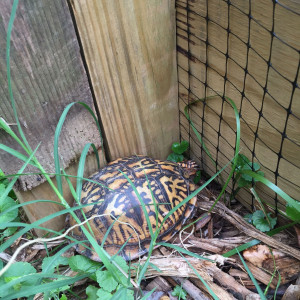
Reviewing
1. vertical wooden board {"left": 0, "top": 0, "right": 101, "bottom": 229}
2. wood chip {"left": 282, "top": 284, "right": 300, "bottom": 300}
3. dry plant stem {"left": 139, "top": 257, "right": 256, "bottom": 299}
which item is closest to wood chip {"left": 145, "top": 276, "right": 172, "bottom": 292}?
dry plant stem {"left": 139, "top": 257, "right": 256, "bottom": 299}

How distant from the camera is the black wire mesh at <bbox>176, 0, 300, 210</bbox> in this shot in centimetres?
95

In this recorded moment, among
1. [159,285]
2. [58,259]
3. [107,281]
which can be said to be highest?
[58,259]

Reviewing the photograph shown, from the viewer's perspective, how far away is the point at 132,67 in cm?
119

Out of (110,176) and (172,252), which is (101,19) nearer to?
(110,176)

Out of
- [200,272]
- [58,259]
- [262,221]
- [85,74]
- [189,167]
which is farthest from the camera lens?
[189,167]

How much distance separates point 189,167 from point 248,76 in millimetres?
571

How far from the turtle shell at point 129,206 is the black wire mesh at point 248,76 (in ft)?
0.86

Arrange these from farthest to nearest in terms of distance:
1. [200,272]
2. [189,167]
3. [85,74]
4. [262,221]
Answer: [189,167]
[262,221]
[200,272]
[85,74]

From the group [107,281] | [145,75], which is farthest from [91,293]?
[145,75]

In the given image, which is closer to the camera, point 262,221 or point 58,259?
point 58,259

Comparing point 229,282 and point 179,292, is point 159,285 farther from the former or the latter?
point 229,282

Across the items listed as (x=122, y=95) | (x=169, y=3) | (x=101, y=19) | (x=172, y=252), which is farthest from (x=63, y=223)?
(x=169, y=3)

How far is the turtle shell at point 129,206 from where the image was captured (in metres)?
1.31

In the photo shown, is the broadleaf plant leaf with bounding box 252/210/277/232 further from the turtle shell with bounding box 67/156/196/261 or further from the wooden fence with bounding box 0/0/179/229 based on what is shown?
the wooden fence with bounding box 0/0/179/229
